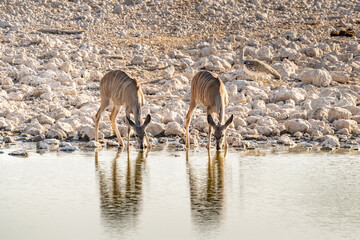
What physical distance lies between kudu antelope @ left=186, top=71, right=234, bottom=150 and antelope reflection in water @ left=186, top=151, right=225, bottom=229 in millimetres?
1097

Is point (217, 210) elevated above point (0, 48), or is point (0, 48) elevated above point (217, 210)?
point (0, 48)

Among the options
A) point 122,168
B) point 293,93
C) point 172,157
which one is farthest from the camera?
point 293,93

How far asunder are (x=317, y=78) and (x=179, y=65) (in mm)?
4380

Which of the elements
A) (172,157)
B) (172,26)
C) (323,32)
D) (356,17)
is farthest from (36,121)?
(356,17)

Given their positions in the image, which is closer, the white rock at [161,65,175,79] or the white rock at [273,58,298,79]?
the white rock at [161,65,175,79]

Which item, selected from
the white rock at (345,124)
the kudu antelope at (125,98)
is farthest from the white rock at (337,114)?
the kudu antelope at (125,98)

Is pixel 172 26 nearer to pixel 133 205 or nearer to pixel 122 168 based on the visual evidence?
pixel 122 168

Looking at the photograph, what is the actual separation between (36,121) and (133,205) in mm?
7304

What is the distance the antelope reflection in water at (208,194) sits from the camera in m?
7.50

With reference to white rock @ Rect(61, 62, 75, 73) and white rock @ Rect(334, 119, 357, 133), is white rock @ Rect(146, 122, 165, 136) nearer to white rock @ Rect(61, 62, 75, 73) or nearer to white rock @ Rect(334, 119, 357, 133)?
white rock @ Rect(334, 119, 357, 133)

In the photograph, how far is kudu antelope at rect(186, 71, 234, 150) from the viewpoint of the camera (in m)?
12.8

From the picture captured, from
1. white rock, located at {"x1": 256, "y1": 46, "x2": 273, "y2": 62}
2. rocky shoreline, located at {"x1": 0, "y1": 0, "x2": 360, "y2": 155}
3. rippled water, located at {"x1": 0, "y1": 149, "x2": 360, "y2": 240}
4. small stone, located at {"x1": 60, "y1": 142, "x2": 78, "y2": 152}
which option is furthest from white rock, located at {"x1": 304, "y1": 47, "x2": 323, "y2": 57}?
small stone, located at {"x1": 60, "y1": 142, "x2": 78, "y2": 152}

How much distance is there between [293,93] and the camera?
59.0 ft

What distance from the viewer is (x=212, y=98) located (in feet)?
44.7
